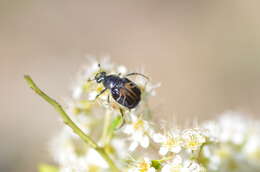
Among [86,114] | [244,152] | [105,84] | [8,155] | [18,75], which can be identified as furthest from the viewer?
[18,75]

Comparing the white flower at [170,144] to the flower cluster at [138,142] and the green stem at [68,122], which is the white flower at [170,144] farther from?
the green stem at [68,122]

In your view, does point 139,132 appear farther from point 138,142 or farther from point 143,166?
point 143,166

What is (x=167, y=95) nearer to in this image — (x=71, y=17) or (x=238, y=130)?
(x=71, y=17)

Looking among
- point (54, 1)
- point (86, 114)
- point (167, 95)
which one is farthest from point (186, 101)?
point (86, 114)

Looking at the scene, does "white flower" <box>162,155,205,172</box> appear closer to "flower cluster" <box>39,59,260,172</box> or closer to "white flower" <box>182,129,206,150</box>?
"flower cluster" <box>39,59,260,172</box>

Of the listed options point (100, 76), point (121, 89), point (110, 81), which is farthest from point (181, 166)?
point (100, 76)

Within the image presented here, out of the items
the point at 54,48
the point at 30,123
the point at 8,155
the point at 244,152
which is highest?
the point at 54,48
